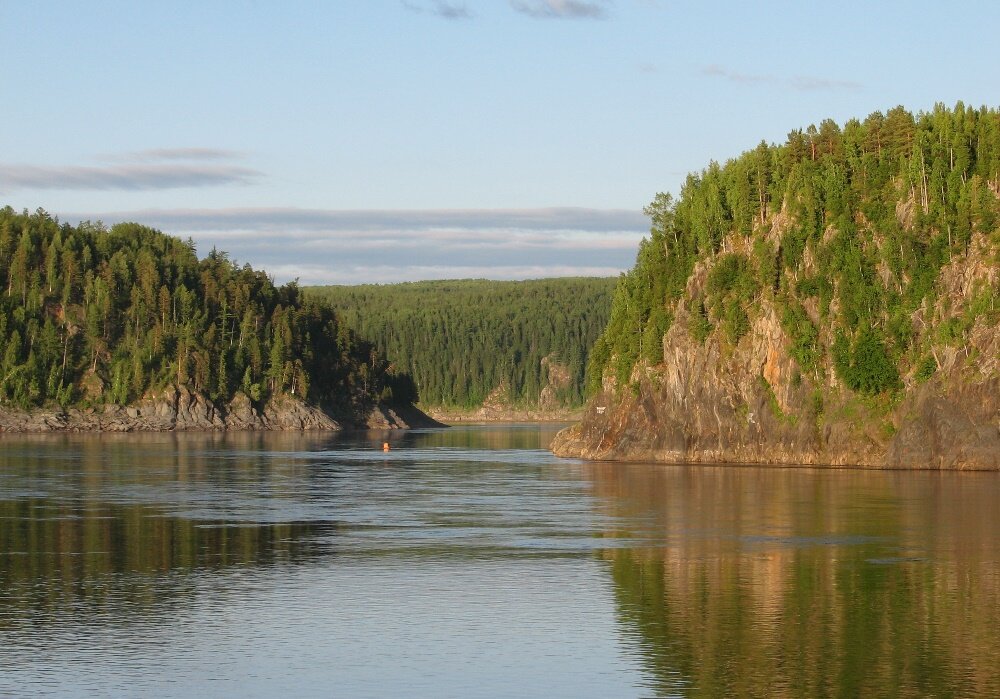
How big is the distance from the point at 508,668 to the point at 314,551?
93.5 feet

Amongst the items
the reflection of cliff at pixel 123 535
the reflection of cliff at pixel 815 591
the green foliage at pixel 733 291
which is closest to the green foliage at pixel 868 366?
the green foliage at pixel 733 291

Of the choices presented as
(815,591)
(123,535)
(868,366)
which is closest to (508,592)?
(815,591)

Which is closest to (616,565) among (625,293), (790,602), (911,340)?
(790,602)

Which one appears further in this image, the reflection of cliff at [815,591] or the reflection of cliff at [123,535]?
the reflection of cliff at [123,535]

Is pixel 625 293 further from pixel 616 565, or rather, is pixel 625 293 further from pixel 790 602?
pixel 790 602

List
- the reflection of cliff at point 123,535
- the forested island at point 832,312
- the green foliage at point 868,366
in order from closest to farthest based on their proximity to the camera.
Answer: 1. the reflection of cliff at point 123,535
2. the forested island at point 832,312
3. the green foliage at point 868,366

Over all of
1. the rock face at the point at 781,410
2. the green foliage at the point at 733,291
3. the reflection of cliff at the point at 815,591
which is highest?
the green foliage at the point at 733,291

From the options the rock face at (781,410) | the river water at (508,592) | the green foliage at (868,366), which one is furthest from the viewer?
the green foliage at (868,366)

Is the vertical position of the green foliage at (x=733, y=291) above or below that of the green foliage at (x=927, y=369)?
above

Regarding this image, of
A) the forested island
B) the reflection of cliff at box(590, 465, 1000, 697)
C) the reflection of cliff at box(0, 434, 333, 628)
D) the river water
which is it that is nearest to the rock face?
the forested island

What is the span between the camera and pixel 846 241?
128 m

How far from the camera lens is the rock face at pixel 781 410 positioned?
381ft

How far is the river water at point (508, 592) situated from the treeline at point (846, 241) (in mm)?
22751

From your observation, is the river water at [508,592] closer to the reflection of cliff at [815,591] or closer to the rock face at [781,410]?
the reflection of cliff at [815,591]
